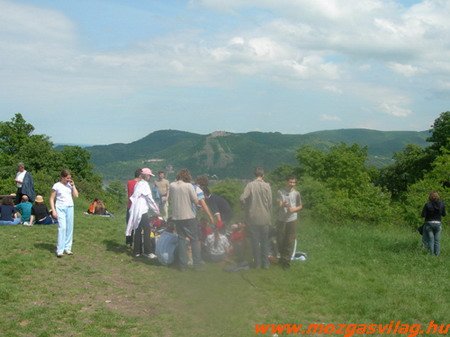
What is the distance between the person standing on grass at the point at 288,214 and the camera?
10.4 meters

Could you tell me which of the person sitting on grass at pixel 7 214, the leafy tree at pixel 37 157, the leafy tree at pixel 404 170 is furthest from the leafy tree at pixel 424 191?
the leafy tree at pixel 37 157

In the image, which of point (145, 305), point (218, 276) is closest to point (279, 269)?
point (218, 276)

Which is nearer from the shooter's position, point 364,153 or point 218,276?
point 218,276

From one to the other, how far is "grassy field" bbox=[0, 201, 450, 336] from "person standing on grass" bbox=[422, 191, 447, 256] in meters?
0.33

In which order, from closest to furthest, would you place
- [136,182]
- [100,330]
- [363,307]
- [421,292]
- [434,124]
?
1. [100,330]
2. [363,307]
3. [421,292]
4. [136,182]
5. [434,124]

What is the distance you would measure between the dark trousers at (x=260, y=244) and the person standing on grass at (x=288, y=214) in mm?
397

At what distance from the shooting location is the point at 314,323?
23.7 ft

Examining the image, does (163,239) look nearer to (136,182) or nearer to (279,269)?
(136,182)

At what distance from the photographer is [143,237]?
11.5m

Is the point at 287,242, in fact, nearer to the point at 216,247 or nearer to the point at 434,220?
the point at 216,247

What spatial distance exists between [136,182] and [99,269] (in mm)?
2396

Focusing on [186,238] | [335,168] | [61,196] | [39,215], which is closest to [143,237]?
[186,238]

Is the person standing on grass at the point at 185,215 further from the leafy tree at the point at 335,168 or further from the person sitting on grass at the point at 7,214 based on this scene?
the leafy tree at the point at 335,168

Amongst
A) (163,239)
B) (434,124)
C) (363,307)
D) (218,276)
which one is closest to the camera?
(363,307)
